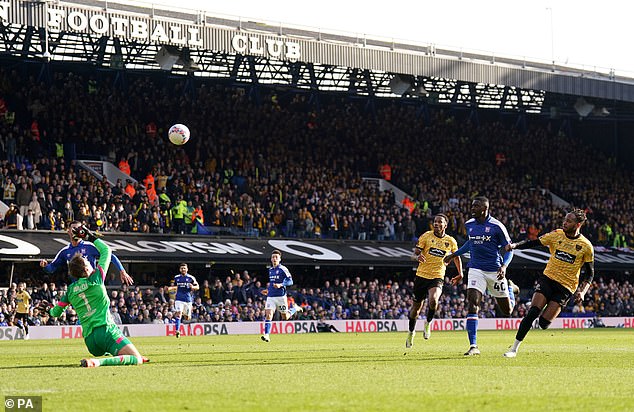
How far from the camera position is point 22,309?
3394 cm

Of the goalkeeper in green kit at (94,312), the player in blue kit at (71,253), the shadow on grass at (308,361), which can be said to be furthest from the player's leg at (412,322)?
the goalkeeper in green kit at (94,312)

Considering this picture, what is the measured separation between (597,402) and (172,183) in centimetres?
3577

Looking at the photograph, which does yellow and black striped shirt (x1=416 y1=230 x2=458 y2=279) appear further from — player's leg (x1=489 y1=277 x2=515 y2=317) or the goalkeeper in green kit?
the goalkeeper in green kit

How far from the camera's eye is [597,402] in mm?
10609

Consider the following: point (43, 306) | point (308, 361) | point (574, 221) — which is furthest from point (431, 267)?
point (43, 306)

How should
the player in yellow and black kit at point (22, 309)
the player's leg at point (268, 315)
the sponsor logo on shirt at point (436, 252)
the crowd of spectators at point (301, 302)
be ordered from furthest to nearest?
1. the crowd of spectators at point (301, 302)
2. the player in yellow and black kit at point (22, 309)
3. the player's leg at point (268, 315)
4. the sponsor logo on shirt at point (436, 252)

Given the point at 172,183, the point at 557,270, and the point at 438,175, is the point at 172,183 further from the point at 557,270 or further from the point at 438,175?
the point at 557,270

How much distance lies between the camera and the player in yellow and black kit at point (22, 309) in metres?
34.0

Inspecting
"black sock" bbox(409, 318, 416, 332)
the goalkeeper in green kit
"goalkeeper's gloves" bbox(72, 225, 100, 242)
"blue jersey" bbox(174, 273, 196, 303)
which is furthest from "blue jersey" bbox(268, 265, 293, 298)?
the goalkeeper in green kit

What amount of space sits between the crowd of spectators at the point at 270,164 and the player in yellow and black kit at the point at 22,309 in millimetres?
5166

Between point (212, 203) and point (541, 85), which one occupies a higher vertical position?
point (541, 85)

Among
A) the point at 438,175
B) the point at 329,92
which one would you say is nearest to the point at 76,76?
the point at 329,92

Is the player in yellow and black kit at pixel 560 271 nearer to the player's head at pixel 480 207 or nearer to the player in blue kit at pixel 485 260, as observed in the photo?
the player in blue kit at pixel 485 260

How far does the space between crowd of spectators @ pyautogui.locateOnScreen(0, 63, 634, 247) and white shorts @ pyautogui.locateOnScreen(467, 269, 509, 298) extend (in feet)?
74.6
